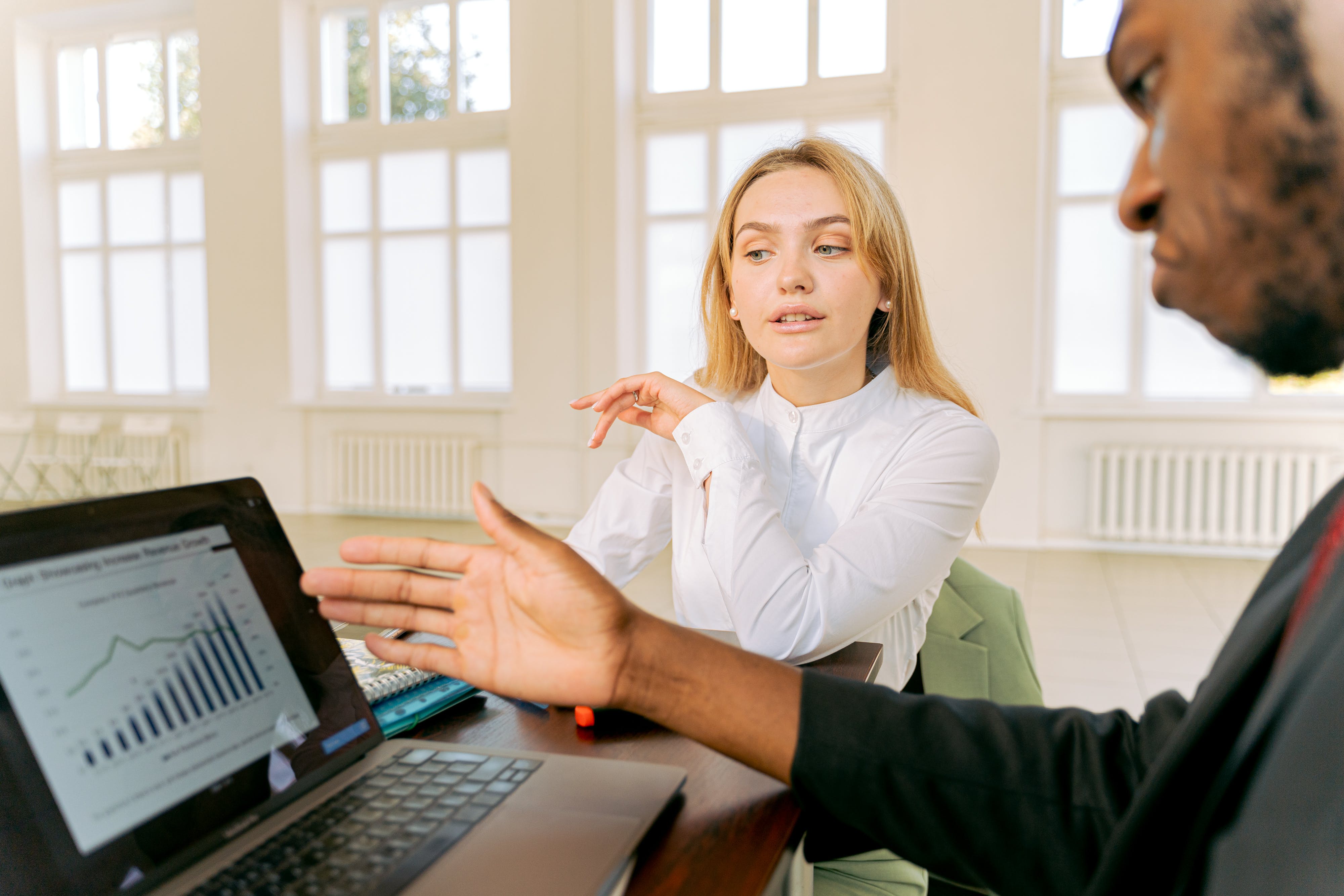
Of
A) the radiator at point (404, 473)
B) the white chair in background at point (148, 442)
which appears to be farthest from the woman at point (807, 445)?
the white chair in background at point (148, 442)

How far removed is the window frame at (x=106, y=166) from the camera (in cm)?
795

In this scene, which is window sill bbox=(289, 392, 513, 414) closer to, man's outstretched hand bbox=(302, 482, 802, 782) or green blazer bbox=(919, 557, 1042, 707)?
green blazer bbox=(919, 557, 1042, 707)

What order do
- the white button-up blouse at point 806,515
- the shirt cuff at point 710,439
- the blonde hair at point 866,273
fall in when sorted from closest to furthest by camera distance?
1. the white button-up blouse at point 806,515
2. the shirt cuff at point 710,439
3. the blonde hair at point 866,273

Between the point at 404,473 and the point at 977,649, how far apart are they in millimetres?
6363

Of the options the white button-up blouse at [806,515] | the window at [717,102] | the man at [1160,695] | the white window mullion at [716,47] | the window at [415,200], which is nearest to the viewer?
the man at [1160,695]

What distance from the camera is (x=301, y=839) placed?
56cm

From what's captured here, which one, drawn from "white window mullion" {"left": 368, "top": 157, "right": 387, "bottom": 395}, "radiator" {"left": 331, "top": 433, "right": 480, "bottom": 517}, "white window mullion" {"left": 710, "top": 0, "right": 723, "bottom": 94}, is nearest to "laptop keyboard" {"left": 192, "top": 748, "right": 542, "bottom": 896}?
"radiator" {"left": 331, "top": 433, "right": 480, "bottom": 517}

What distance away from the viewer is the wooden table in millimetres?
567

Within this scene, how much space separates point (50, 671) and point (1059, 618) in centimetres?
431

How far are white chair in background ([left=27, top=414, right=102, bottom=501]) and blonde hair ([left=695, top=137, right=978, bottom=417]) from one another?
7994 millimetres

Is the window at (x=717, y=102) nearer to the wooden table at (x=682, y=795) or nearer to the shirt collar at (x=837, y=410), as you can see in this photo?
the shirt collar at (x=837, y=410)

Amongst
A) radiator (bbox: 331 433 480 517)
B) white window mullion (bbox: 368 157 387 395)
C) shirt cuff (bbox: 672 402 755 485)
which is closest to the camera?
shirt cuff (bbox: 672 402 755 485)

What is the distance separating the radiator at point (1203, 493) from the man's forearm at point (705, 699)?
5.75 m

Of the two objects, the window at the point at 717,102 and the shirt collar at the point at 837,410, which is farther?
the window at the point at 717,102
